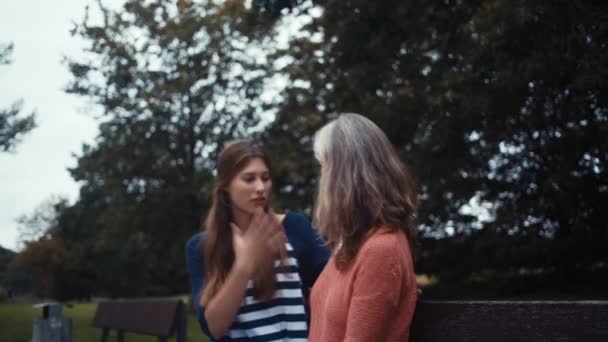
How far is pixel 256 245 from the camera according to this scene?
2119mm

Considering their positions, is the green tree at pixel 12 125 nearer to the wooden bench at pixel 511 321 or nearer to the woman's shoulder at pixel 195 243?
the woman's shoulder at pixel 195 243

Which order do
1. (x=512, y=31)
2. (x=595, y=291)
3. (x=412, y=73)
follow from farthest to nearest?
(x=595, y=291), (x=412, y=73), (x=512, y=31)

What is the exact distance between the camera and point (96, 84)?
2056 centimetres

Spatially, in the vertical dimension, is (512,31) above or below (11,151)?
above

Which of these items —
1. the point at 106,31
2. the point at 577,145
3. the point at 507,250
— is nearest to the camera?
the point at 577,145

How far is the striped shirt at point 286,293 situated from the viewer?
2.20m

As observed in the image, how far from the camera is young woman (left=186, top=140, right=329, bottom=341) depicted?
83.6 inches

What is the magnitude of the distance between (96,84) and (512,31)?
1380cm

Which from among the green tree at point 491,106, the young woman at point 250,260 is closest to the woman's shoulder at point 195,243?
the young woman at point 250,260

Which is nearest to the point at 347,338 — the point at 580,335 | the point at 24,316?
the point at 580,335

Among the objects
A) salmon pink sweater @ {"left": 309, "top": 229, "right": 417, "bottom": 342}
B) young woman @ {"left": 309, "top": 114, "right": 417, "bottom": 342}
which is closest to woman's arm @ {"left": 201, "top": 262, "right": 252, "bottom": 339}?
young woman @ {"left": 309, "top": 114, "right": 417, "bottom": 342}

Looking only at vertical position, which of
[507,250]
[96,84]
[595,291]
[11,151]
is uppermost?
[96,84]

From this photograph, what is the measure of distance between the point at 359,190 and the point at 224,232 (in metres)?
0.74

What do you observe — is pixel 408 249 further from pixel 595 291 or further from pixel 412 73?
pixel 595 291
